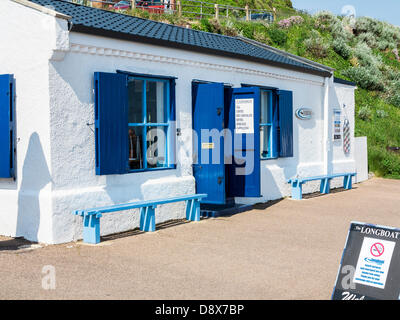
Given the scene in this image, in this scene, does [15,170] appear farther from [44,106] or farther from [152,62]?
[152,62]

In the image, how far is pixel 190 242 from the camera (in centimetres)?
778

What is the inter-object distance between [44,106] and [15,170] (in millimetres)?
A: 1121

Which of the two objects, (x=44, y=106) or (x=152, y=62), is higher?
(x=152, y=62)

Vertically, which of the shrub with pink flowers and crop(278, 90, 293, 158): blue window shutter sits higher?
the shrub with pink flowers

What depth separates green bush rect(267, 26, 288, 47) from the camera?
2728cm

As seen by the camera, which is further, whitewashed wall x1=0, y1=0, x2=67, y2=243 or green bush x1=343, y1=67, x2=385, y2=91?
green bush x1=343, y1=67, x2=385, y2=91

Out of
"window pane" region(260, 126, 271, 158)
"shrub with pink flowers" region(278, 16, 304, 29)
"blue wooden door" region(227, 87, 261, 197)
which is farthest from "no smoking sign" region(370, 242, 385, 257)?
"shrub with pink flowers" region(278, 16, 304, 29)

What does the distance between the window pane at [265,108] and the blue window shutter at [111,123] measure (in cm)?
452

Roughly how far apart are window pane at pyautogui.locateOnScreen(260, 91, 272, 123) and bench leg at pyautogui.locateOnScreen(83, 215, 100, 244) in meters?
5.62

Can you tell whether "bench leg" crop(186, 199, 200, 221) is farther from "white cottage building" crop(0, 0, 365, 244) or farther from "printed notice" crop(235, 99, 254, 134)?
"printed notice" crop(235, 99, 254, 134)

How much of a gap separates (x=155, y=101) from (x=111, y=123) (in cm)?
140

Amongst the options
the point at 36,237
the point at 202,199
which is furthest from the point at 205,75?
the point at 36,237

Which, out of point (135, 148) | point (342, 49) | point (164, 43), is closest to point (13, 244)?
point (135, 148)

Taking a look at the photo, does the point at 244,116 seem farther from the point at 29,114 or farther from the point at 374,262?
the point at 374,262
